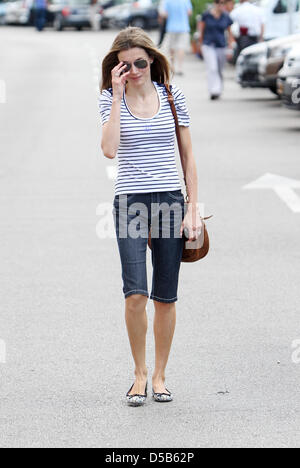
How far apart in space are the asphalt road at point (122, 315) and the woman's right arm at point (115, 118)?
1224mm

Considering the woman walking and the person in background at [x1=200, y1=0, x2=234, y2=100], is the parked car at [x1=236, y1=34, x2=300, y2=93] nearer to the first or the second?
the person in background at [x1=200, y1=0, x2=234, y2=100]

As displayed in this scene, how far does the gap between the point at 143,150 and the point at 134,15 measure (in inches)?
1825

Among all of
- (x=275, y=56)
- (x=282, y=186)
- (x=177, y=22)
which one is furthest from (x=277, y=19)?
(x=282, y=186)

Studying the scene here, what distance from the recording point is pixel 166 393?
206 inches

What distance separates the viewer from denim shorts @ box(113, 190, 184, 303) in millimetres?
5051

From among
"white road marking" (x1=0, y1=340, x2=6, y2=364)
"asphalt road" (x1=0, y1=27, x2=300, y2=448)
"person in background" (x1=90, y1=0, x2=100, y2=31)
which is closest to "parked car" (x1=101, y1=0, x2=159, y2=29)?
"person in background" (x1=90, y1=0, x2=100, y2=31)

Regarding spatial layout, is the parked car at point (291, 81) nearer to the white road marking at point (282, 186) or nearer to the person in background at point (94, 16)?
the white road marking at point (282, 186)

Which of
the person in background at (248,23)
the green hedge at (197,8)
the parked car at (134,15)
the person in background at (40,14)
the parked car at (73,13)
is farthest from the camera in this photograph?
the person in background at (40,14)

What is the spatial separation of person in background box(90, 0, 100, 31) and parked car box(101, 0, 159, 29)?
0.32 metres

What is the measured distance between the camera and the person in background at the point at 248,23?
21.9 metres

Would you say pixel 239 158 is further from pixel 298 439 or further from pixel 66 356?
pixel 298 439

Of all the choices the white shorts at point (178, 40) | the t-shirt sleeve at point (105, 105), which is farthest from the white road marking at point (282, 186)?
the white shorts at point (178, 40)

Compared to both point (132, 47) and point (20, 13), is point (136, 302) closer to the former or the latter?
point (132, 47)

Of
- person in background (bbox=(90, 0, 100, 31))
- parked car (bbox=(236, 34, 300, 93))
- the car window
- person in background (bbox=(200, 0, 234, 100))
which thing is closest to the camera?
parked car (bbox=(236, 34, 300, 93))
